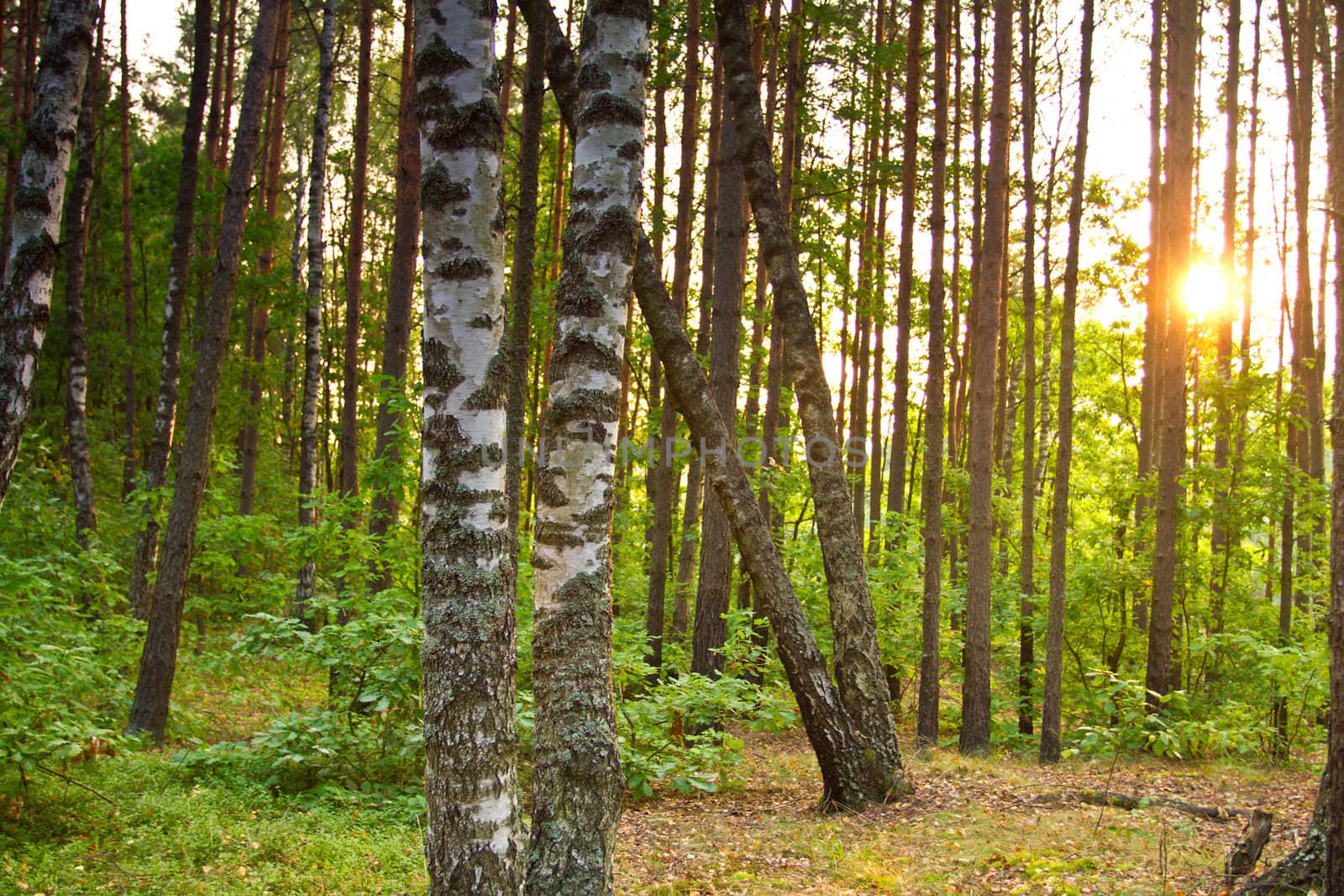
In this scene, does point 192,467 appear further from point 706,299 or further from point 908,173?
point 908,173

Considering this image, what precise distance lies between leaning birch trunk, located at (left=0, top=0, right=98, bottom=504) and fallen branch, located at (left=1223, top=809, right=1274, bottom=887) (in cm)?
686

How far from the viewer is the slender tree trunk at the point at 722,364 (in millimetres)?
10773

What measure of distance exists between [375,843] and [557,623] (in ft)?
8.24

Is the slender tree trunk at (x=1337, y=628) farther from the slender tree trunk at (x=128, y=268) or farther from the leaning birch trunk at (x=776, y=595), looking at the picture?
the slender tree trunk at (x=128, y=268)

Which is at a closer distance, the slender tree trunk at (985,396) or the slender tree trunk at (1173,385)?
the slender tree trunk at (985,396)

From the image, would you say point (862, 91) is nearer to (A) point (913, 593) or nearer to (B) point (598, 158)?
(A) point (913, 593)

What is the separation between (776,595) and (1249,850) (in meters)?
3.41

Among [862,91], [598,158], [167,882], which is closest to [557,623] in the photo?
[598,158]

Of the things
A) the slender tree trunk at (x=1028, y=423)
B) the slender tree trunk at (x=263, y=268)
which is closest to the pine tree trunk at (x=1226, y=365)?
the slender tree trunk at (x=1028, y=423)

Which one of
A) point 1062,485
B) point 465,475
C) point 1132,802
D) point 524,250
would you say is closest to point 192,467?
point 524,250

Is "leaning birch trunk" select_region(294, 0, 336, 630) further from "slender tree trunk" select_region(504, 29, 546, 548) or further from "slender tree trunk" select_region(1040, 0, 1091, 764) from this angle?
"slender tree trunk" select_region(1040, 0, 1091, 764)

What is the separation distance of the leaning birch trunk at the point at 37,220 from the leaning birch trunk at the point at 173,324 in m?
5.47

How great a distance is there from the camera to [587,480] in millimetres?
4133

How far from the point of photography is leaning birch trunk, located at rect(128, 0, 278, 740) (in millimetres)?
7938
